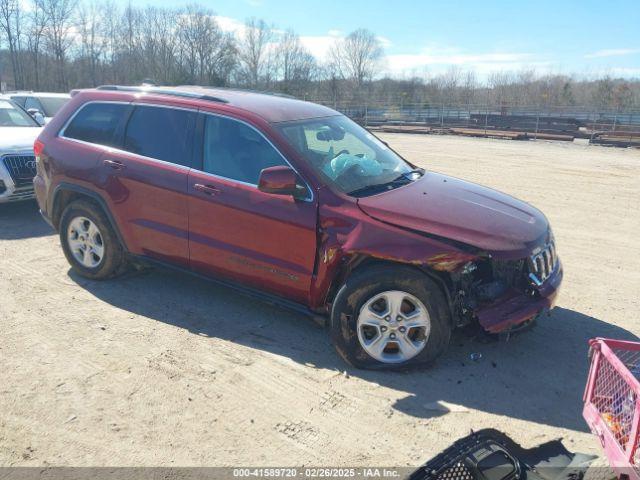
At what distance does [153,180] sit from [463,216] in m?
2.67

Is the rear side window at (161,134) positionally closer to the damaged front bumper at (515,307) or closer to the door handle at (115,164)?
the door handle at (115,164)

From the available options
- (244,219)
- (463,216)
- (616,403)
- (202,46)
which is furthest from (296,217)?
(202,46)

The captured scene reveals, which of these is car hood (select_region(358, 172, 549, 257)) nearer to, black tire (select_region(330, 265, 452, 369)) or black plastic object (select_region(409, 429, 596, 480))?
black tire (select_region(330, 265, 452, 369))

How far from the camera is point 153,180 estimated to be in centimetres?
470

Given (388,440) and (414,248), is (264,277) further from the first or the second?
(388,440)

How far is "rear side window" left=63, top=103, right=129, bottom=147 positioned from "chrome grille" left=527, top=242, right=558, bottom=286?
12.6 feet

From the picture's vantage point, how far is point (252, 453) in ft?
9.77

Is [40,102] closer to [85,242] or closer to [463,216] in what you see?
[85,242]

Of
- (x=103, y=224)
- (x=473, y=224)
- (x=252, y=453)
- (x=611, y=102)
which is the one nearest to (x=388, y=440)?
(x=252, y=453)

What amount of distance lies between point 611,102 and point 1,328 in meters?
48.9

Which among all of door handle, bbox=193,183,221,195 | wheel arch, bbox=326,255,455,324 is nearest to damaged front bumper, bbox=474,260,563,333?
wheel arch, bbox=326,255,455,324

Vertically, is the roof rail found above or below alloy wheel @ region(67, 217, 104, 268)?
above

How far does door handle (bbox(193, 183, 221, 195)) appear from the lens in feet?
14.3

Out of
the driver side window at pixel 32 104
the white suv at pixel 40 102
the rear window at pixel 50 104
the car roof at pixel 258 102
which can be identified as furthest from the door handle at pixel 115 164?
the driver side window at pixel 32 104
